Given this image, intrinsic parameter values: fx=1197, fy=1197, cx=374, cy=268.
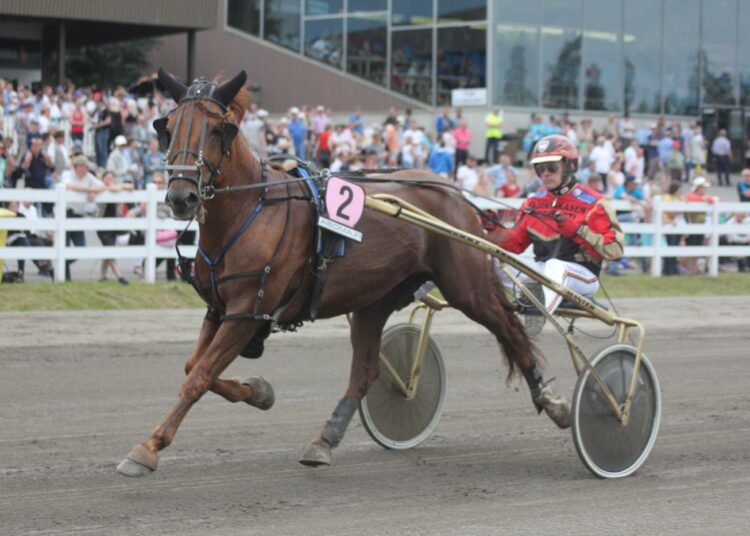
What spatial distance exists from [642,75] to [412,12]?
6360 mm

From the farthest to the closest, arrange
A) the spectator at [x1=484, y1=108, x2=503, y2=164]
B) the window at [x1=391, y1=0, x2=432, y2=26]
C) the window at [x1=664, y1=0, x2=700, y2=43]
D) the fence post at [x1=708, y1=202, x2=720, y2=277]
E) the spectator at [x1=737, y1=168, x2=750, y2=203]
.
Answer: the window at [x1=664, y1=0, x2=700, y2=43], the window at [x1=391, y1=0, x2=432, y2=26], the spectator at [x1=484, y1=108, x2=503, y2=164], the spectator at [x1=737, y1=168, x2=750, y2=203], the fence post at [x1=708, y1=202, x2=720, y2=277]

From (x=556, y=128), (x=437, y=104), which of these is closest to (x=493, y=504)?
(x=556, y=128)

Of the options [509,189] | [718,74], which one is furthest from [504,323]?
[718,74]

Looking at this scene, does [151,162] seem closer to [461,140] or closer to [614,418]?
[461,140]

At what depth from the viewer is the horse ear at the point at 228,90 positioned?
18.2 feet

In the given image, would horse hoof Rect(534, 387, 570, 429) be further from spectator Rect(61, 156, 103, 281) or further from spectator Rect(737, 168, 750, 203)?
spectator Rect(737, 168, 750, 203)

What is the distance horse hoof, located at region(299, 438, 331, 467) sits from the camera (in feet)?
19.3

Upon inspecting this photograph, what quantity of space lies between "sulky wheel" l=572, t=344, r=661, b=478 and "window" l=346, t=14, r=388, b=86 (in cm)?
2592

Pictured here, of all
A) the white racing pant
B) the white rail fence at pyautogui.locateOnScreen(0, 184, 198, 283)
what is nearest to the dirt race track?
the white racing pant

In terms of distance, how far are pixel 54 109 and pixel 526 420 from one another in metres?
14.4

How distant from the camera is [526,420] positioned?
749cm

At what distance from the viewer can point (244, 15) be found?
111 feet

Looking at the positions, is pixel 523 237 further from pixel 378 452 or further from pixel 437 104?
pixel 437 104

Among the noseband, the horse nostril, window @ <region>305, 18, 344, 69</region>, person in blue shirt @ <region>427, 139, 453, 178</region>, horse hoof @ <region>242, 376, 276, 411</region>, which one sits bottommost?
horse hoof @ <region>242, 376, 276, 411</region>
